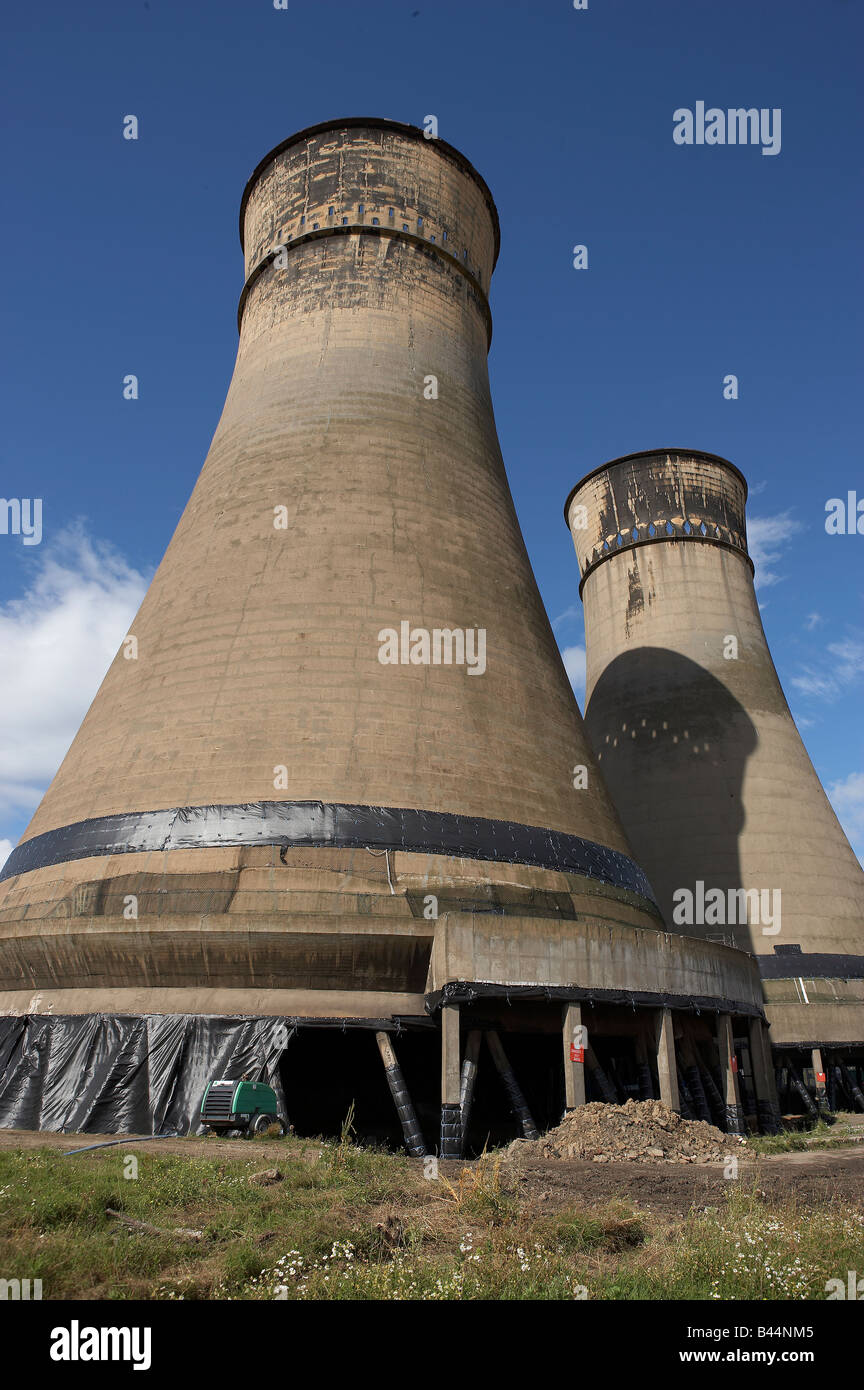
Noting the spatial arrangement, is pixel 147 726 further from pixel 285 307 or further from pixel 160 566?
pixel 285 307

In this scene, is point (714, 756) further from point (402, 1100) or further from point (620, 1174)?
point (620, 1174)

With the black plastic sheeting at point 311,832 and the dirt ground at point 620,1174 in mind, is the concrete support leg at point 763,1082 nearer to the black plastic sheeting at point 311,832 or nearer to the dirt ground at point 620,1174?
the dirt ground at point 620,1174

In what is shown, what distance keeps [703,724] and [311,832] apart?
57.0 ft

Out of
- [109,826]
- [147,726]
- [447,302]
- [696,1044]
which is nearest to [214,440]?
[447,302]

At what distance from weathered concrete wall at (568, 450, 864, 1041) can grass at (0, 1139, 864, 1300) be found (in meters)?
17.8

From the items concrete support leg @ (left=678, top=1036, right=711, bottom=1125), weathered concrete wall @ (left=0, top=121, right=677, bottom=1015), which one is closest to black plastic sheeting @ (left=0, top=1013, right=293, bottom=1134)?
weathered concrete wall @ (left=0, top=121, right=677, bottom=1015)

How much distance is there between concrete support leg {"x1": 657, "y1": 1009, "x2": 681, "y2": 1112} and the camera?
13.0 meters

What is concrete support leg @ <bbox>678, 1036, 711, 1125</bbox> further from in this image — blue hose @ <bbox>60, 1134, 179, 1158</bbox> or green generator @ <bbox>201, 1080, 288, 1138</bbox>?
blue hose @ <bbox>60, 1134, 179, 1158</bbox>

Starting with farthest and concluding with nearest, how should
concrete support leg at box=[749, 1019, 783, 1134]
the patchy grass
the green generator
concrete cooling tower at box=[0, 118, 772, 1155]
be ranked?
concrete support leg at box=[749, 1019, 783, 1134], the patchy grass, concrete cooling tower at box=[0, 118, 772, 1155], the green generator

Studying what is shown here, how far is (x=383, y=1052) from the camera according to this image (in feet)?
41.4

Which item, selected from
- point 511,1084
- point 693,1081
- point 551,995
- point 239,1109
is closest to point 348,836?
point 551,995

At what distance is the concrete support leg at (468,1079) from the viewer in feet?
38.3

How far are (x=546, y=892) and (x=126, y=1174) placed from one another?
744 centimetres

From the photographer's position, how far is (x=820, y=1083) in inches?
879
